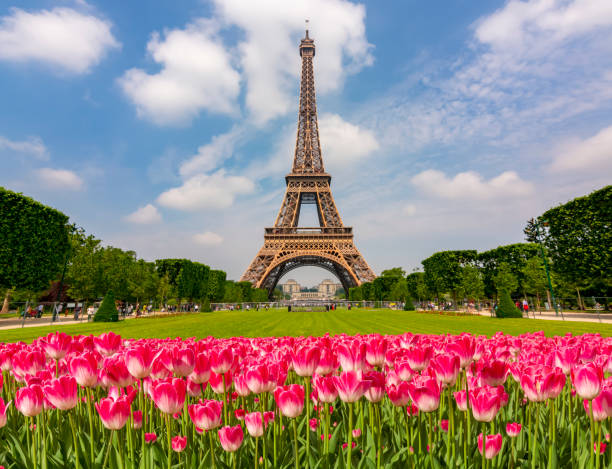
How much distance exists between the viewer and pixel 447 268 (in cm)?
3822

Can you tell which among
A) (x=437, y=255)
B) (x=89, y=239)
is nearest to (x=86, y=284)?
(x=89, y=239)

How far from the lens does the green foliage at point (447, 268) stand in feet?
124

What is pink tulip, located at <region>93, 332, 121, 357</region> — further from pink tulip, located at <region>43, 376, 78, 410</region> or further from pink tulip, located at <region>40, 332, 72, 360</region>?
pink tulip, located at <region>43, 376, 78, 410</region>

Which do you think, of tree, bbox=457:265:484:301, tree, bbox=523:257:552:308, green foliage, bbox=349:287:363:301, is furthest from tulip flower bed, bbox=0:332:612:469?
green foliage, bbox=349:287:363:301

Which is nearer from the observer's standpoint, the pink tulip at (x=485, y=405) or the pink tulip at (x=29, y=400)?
the pink tulip at (x=485, y=405)

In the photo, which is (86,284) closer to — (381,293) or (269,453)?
(269,453)

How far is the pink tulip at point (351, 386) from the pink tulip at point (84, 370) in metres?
1.46

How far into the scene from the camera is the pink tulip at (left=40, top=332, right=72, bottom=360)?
2.60 m

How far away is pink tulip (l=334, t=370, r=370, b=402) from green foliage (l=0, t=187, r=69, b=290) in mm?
29615

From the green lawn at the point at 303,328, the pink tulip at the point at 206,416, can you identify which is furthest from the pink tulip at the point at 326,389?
the green lawn at the point at 303,328

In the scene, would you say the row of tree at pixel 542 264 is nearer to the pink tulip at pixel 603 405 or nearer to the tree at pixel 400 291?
the tree at pixel 400 291

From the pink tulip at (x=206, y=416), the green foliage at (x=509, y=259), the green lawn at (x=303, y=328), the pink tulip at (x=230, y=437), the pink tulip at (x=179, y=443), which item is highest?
the green foliage at (x=509, y=259)

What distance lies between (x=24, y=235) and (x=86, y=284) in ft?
27.4

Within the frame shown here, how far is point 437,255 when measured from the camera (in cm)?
4078
